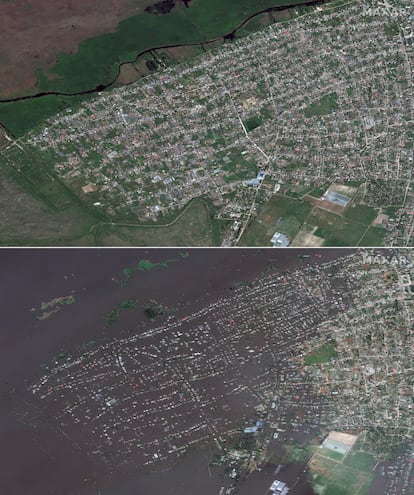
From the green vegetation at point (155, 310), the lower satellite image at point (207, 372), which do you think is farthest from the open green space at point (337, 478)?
the green vegetation at point (155, 310)

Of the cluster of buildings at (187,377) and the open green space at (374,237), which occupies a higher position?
the open green space at (374,237)

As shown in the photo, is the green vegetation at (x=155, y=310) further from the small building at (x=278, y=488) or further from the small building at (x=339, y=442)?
the small building at (x=339, y=442)

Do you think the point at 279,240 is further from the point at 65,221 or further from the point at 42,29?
the point at 42,29

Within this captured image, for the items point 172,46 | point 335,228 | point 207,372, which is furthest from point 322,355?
point 172,46

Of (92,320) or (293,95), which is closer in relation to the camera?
(92,320)

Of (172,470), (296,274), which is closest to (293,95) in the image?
(296,274)

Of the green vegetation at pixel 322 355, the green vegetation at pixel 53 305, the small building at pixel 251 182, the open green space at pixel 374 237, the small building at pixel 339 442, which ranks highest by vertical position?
the small building at pixel 251 182

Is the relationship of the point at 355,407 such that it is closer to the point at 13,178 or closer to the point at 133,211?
the point at 133,211
